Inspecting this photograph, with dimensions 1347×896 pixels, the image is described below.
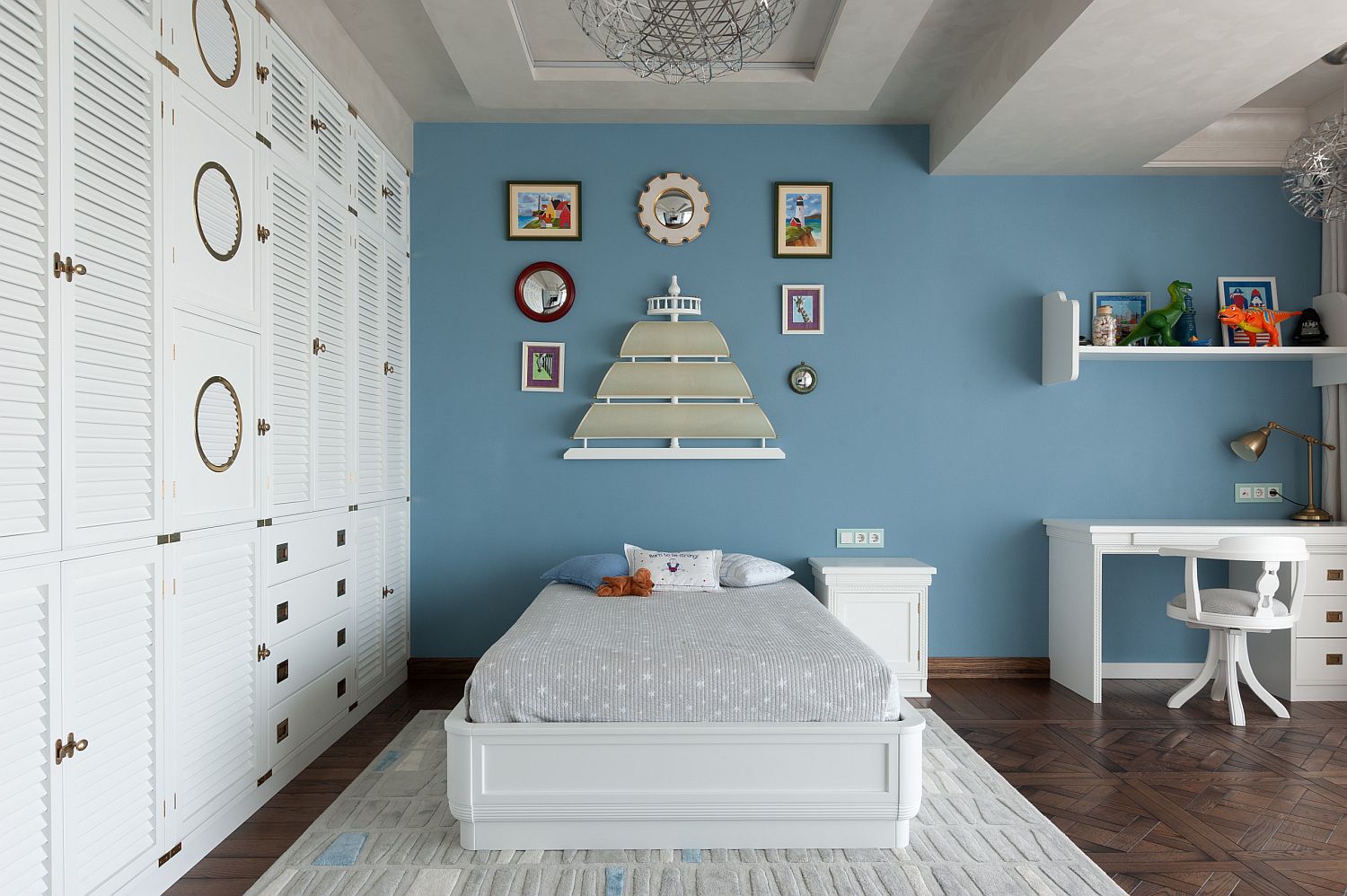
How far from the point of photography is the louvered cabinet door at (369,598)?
12.2 ft

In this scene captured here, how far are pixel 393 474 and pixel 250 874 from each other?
2.13m

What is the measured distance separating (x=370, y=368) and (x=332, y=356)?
1.51 feet

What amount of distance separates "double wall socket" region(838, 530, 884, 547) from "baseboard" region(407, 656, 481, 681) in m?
2.05

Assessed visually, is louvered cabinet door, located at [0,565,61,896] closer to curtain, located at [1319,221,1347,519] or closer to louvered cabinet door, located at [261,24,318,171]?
louvered cabinet door, located at [261,24,318,171]

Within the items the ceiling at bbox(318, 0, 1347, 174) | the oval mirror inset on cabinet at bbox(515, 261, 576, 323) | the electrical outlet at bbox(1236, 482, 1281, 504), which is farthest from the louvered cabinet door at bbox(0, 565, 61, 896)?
the electrical outlet at bbox(1236, 482, 1281, 504)

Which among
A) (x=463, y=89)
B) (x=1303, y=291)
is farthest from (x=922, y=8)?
(x=1303, y=291)

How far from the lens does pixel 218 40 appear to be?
8.29ft

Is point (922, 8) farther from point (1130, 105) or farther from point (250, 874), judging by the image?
point (250, 874)

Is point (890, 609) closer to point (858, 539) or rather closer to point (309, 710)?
point (858, 539)

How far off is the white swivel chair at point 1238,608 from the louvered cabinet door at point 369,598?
3.68 m

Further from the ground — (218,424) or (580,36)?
(580,36)

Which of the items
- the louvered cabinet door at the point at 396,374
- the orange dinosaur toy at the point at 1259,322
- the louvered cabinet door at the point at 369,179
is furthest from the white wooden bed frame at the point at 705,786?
the orange dinosaur toy at the point at 1259,322

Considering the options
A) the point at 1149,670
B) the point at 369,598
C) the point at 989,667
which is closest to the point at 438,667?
the point at 369,598

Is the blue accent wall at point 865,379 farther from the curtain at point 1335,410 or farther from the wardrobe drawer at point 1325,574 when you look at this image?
the wardrobe drawer at point 1325,574
